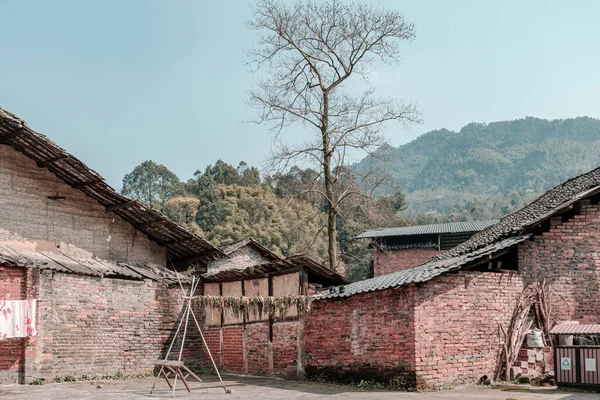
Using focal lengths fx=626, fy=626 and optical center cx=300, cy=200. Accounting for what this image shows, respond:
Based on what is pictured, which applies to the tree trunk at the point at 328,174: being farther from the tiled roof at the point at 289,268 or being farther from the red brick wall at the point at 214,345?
the red brick wall at the point at 214,345

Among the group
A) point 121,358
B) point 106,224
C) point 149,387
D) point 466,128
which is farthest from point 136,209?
point 466,128

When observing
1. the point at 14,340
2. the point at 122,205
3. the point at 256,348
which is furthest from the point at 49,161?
the point at 256,348

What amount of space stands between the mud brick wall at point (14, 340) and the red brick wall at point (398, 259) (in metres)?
24.9

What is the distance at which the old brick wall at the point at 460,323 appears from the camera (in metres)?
12.3

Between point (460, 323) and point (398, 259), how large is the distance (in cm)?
2401

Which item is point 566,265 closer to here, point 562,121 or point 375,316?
point 375,316

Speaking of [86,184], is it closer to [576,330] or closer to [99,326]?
[99,326]

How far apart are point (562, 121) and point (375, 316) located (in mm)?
191627

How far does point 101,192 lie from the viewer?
15.7 m

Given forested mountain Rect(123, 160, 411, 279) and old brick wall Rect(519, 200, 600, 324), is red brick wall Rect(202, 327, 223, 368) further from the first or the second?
forested mountain Rect(123, 160, 411, 279)

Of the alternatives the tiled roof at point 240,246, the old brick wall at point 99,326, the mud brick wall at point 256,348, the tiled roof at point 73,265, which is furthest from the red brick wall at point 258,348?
the tiled roof at point 240,246

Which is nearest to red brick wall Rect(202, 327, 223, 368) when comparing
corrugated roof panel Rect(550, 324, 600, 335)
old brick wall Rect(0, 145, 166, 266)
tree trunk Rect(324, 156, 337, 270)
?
old brick wall Rect(0, 145, 166, 266)

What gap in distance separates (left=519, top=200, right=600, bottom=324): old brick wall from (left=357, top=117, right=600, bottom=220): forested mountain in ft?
392

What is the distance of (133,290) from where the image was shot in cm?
1589
